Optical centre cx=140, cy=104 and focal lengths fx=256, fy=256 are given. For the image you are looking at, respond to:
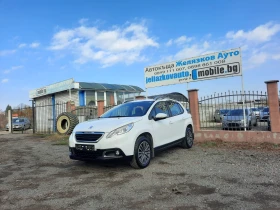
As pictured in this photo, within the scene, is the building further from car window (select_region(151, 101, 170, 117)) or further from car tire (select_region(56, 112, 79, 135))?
car window (select_region(151, 101, 170, 117))

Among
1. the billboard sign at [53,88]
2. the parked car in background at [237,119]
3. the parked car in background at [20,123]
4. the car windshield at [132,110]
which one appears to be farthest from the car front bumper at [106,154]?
the parked car in background at [20,123]

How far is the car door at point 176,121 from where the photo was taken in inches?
300

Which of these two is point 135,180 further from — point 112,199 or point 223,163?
point 223,163

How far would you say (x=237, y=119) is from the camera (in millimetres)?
10547

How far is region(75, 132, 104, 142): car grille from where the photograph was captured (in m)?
5.88

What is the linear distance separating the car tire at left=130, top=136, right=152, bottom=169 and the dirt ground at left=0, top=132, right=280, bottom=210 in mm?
211

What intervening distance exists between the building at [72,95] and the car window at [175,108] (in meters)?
13.0

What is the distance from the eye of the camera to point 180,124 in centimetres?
806

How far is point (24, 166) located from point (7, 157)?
7.25 feet

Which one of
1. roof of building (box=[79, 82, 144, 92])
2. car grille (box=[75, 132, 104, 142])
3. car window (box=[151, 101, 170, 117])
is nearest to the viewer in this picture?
car grille (box=[75, 132, 104, 142])

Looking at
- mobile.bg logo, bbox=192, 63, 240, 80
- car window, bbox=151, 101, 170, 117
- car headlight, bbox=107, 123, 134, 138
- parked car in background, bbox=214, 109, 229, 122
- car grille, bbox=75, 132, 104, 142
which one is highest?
mobile.bg logo, bbox=192, 63, 240, 80

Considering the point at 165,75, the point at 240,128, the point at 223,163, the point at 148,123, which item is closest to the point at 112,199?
the point at 148,123

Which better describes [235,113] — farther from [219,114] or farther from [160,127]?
[160,127]

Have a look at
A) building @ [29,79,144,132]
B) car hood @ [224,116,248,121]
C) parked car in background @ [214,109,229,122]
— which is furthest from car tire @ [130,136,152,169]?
building @ [29,79,144,132]
